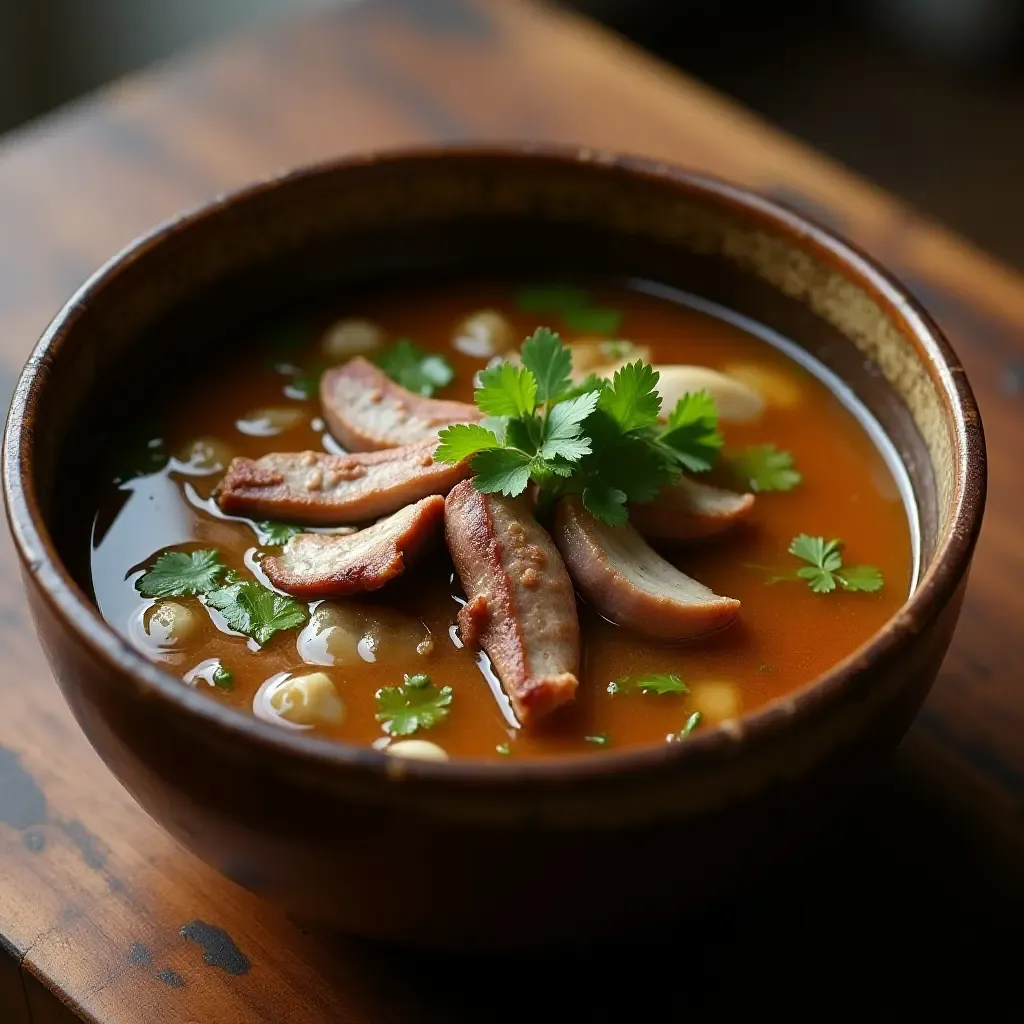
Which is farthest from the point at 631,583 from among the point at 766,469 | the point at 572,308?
the point at 572,308

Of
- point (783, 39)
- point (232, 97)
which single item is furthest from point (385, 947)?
point (783, 39)

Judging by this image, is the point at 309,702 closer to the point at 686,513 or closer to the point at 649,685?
the point at 649,685

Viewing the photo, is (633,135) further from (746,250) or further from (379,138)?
(746,250)

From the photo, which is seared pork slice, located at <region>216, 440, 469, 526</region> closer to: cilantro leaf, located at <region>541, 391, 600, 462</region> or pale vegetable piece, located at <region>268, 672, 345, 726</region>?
cilantro leaf, located at <region>541, 391, 600, 462</region>

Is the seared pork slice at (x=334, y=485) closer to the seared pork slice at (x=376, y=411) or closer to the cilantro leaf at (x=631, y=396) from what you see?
the seared pork slice at (x=376, y=411)

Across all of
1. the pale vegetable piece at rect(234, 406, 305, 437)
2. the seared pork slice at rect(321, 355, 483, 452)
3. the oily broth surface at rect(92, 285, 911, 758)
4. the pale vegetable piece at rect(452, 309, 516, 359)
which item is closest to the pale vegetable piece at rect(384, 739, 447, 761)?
the oily broth surface at rect(92, 285, 911, 758)

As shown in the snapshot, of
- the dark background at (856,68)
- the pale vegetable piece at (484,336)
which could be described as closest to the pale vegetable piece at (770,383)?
the pale vegetable piece at (484,336)
